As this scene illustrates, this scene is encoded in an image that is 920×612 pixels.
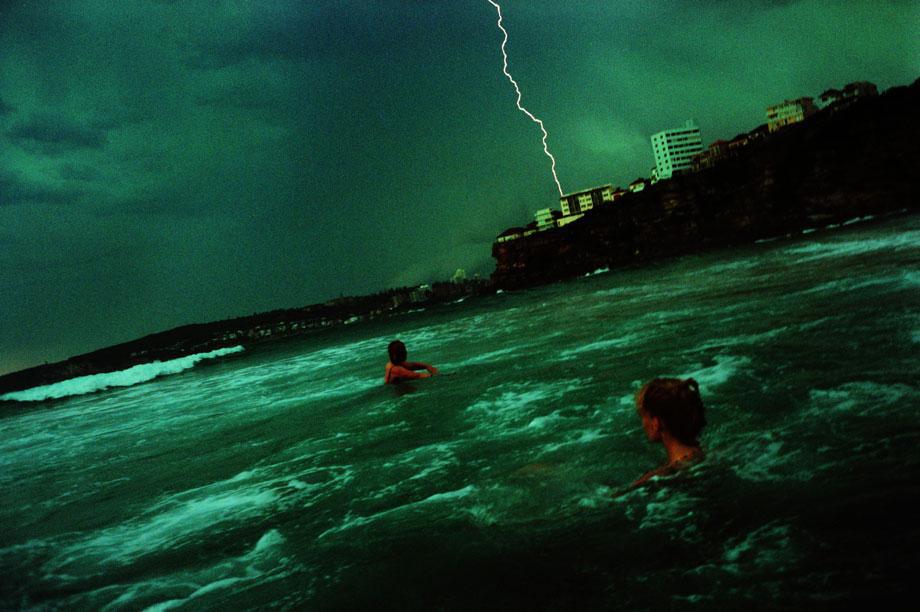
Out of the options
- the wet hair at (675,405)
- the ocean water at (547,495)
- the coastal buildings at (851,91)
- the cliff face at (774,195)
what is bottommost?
the ocean water at (547,495)

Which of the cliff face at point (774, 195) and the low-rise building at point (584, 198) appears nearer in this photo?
the cliff face at point (774, 195)

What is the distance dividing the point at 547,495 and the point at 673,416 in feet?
4.25

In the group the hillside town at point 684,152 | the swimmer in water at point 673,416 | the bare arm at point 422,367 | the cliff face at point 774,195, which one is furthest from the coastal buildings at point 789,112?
the swimmer in water at point 673,416

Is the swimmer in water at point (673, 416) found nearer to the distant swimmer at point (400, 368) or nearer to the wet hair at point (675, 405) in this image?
the wet hair at point (675, 405)

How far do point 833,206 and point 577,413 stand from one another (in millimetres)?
57520

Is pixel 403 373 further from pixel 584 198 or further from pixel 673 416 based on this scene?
pixel 584 198

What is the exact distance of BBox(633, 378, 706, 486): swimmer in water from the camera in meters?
3.71

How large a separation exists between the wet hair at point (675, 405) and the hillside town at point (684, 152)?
94030 mm

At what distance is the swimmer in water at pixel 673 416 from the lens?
3.71 meters

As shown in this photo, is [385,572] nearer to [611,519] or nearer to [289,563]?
[289,563]

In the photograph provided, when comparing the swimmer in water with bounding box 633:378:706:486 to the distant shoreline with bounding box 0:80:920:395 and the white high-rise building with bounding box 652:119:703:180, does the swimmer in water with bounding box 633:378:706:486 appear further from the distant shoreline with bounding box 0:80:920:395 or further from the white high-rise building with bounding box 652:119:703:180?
the white high-rise building with bounding box 652:119:703:180

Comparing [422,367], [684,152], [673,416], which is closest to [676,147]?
[684,152]

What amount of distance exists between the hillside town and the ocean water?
9016cm

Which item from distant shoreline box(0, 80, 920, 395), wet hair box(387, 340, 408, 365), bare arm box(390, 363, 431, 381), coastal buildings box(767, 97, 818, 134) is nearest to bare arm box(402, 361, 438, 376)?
bare arm box(390, 363, 431, 381)
